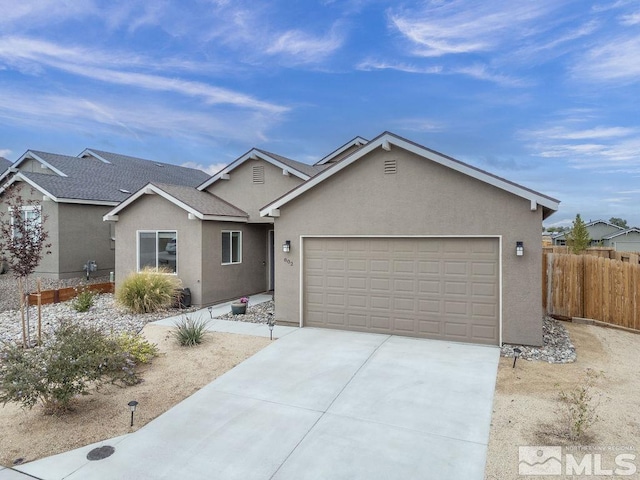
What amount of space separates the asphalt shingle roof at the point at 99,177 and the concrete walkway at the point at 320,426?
13.8 metres

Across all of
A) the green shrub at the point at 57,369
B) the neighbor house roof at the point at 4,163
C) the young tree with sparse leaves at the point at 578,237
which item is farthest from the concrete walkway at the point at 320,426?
the neighbor house roof at the point at 4,163

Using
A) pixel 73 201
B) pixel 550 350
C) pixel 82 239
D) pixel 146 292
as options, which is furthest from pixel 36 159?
pixel 550 350

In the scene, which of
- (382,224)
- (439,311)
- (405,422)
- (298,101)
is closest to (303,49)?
(298,101)

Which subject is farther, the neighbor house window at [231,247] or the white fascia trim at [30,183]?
the white fascia trim at [30,183]

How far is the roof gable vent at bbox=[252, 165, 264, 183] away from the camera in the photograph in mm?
15148

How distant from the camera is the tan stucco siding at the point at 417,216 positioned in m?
8.45

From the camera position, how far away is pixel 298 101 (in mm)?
23531

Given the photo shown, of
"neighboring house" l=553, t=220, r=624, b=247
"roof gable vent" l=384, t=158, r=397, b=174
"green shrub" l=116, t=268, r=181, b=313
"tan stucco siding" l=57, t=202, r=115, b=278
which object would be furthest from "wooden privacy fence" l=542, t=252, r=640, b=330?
"neighboring house" l=553, t=220, r=624, b=247

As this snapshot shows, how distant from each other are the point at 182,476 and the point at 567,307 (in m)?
11.6

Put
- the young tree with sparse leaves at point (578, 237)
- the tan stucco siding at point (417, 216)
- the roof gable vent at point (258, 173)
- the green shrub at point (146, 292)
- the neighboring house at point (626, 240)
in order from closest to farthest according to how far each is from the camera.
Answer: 1. the tan stucco siding at point (417, 216)
2. the green shrub at point (146, 292)
3. the roof gable vent at point (258, 173)
4. the young tree with sparse leaves at point (578, 237)
5. the neighboring house at point (626, 240)

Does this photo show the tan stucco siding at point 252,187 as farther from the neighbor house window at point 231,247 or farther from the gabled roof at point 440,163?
the gabled roof at point 440,163

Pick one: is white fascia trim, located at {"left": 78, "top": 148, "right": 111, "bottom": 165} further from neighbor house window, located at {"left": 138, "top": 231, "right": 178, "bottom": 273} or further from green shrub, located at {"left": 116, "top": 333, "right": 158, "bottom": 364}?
green shrub, located at {"left": 116, "top": 333, "right": 158, "bottom": 364}

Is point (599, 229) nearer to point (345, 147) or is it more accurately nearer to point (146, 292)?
point (345, 147)

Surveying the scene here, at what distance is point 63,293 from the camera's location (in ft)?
45.3
